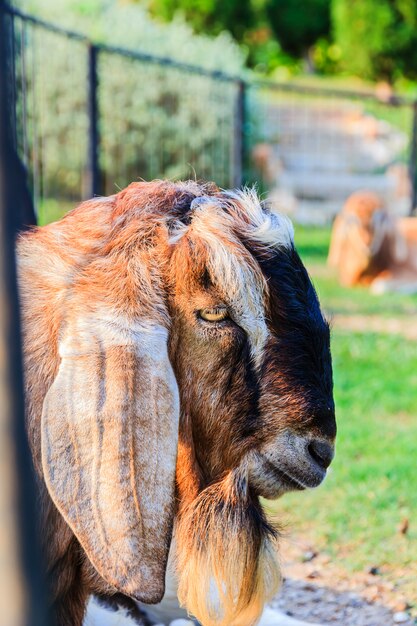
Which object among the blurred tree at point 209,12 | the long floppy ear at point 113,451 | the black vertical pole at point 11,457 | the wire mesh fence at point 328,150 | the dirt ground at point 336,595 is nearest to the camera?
the black vertical pole at point 11,457

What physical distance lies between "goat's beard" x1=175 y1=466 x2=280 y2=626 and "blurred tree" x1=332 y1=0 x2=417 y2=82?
2802cm

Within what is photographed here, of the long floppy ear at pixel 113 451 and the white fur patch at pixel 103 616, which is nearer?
the long floppy ear at pixel 113 451

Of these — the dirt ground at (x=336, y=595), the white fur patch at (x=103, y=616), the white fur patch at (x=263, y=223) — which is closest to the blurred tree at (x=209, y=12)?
the dirt ground at (x=336, y=595)

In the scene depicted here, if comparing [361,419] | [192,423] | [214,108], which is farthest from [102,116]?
[192,423]

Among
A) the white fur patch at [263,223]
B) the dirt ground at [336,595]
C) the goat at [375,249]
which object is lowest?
the dirt ground at [336,595]

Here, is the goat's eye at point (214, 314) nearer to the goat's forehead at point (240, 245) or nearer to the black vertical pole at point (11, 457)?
the goat's forehead at point (240, 245)

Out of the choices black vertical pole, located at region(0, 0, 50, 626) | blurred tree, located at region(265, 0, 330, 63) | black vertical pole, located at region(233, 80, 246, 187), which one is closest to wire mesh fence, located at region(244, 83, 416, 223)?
black vertical pole, located at region(233, 80, 246, 187)

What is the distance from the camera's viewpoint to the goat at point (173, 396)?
7.57 ft

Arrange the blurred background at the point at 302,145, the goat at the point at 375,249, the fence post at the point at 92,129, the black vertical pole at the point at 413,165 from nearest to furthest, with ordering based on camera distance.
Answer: the blurred background at the point at 302,145
the fence post at the point at 92,129
the goat at the point at 375,249
the black vertical pole at the point at 413,165

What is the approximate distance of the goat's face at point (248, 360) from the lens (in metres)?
2.47

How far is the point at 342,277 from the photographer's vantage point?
43.1 ft

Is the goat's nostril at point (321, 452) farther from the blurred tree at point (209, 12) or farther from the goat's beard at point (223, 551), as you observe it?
the blurred tree at point (209, 12)

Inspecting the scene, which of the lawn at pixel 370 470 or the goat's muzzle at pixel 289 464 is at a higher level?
the goat's muzzle at pixel 289 464

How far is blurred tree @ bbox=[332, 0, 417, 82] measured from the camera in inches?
1128
